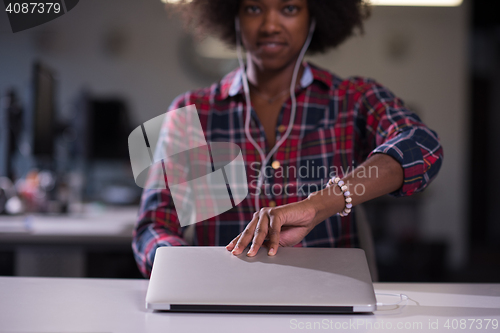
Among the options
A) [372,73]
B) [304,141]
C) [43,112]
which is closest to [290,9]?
[304,141]

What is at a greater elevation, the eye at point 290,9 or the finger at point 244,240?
the eye at point 290,9

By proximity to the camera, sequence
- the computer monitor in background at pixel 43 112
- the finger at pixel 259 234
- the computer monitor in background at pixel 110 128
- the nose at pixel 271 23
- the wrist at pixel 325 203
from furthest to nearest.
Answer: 1. the computer monitor in background at pixel 110 128
2. the computer monitor in background at pixel 43 112
3. the nose at pixel 271 23
4. the wrist at pixel 325 203
5. the finger at pixel 259 234

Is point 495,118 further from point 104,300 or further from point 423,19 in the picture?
point 104,300

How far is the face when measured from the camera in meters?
0.99

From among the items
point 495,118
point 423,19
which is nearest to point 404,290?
point 423,19

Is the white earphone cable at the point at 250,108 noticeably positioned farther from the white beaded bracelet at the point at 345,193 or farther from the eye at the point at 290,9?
the white beaded bracelet at the point at 345,193

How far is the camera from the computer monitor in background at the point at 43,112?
5.89ft

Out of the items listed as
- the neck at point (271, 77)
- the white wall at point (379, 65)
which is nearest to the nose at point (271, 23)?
the neck at point (271, 77)

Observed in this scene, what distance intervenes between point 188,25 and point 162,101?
3.08 metres

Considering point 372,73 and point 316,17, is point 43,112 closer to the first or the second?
point 316,17

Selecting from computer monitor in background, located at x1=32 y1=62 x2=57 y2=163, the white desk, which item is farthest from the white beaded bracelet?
computer monitor in background, located at x1=32 y1=62 x2=57 y2=163

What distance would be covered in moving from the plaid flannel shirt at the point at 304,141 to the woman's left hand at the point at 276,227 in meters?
0.24

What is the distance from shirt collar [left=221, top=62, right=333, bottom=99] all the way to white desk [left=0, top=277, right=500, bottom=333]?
55 centimetres

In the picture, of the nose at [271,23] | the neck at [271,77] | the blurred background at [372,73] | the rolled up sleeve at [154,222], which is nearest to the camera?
the rolled up sleeve at [154,222]
